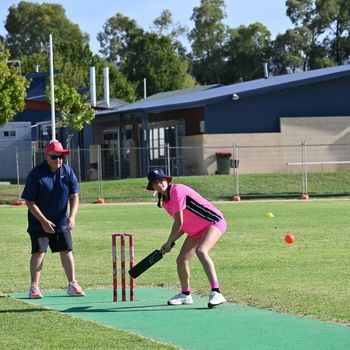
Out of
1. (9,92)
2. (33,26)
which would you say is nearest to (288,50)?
(33,26)

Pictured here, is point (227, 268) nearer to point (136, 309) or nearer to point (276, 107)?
point (136, 309)

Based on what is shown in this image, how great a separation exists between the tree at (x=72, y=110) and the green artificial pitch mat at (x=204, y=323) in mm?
39394

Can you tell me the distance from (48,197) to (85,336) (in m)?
3.15

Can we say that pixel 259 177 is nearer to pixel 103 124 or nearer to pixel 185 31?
pixel 103 124

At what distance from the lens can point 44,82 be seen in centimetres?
7038

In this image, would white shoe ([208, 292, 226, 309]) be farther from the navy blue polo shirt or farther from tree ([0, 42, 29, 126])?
tree ([0, 42, 29, 126])

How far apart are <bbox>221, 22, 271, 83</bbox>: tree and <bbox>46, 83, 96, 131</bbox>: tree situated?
37.3 m

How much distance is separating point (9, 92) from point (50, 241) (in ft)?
117

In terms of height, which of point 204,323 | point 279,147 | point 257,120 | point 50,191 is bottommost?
point 204,323

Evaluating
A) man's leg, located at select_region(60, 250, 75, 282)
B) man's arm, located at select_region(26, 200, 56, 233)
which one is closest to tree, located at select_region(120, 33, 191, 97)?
man's leg, located at select_region(60, 250, 75, 282)

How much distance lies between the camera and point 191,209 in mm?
11273

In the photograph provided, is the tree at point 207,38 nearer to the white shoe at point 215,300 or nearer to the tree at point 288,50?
the tree at point 288,50

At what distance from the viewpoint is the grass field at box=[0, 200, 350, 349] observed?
385 inches

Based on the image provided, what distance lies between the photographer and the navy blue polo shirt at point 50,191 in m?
12.0
